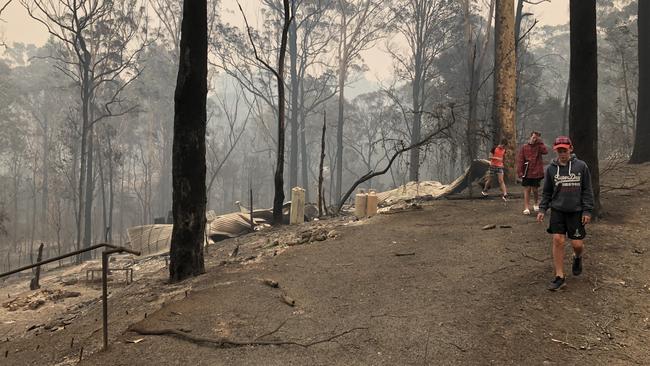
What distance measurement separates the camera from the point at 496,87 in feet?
43.2

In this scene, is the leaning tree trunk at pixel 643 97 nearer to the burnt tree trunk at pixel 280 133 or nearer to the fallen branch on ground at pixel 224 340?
the burnt tree trunk at pixel 280 133

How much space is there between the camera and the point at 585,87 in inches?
290

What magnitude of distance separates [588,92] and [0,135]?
176 feet

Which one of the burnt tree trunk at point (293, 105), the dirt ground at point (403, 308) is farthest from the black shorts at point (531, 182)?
the burnt tree trunk at point (293, 105)

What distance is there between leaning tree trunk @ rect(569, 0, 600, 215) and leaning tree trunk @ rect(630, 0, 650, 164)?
8144 mm

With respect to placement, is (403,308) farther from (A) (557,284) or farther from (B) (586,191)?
(B) (586,191)

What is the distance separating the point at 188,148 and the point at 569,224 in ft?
18.1

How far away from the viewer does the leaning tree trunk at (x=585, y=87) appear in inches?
287

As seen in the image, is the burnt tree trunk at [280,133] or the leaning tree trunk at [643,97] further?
the leaning tree trunk at [643,97]

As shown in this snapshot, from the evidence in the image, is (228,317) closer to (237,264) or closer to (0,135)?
(237,264)

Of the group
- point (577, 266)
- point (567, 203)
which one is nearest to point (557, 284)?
point (577, 266)

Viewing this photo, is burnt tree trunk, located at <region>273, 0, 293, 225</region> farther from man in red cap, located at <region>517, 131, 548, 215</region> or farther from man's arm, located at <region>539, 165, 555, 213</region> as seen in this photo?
man's arm, located at <region>539, 165, 555, 213</region>

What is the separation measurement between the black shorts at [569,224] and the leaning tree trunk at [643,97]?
10.9 meters

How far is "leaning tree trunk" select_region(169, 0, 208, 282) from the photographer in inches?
280
